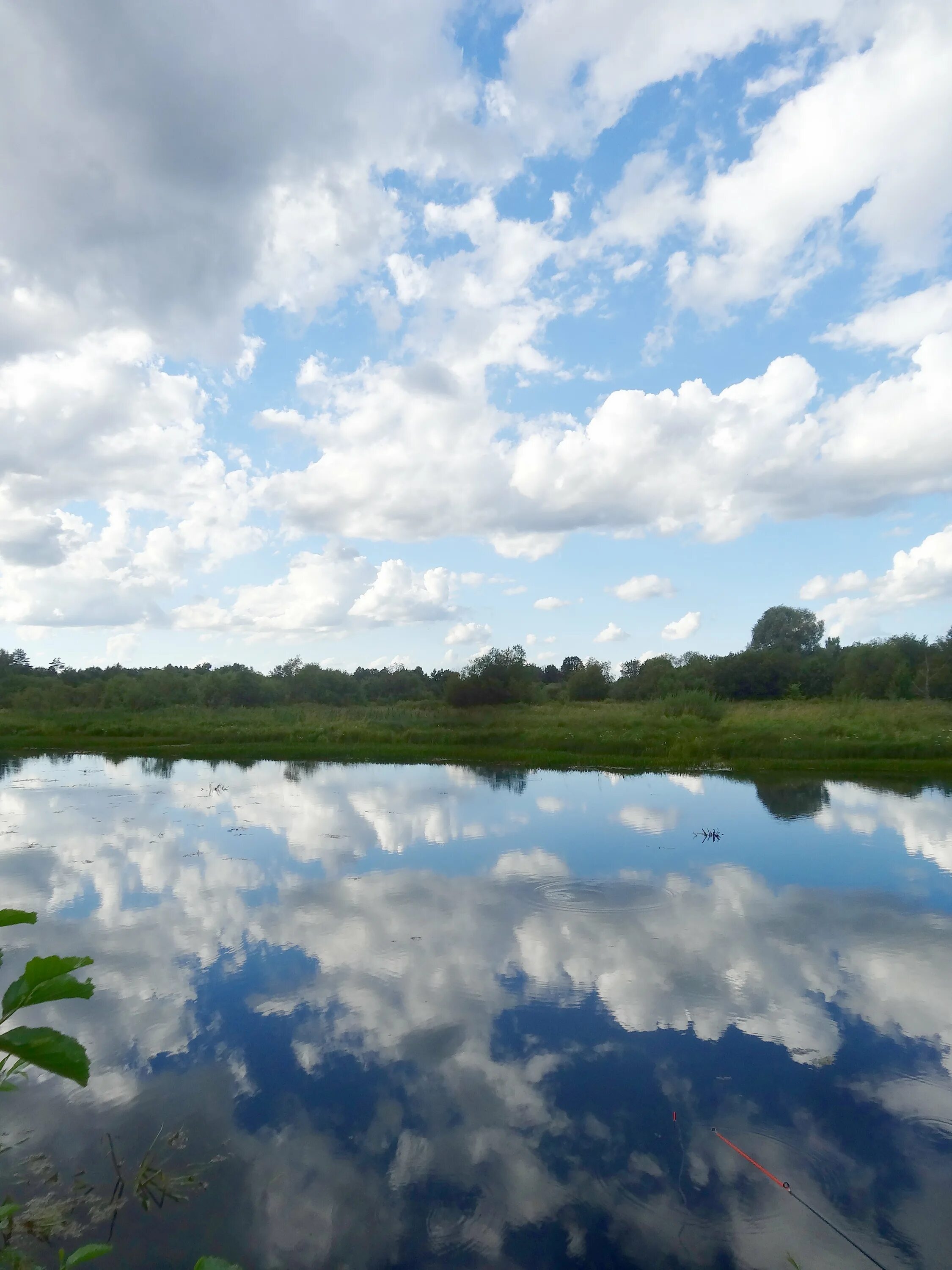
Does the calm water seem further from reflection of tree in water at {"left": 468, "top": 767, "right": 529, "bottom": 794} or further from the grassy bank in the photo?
the grassy bank

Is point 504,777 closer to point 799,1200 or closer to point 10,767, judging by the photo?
point 10,767

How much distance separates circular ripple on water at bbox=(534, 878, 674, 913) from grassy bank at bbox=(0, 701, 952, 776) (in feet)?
45.8

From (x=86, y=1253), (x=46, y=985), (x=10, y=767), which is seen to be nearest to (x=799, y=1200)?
(x=86, y=1253)

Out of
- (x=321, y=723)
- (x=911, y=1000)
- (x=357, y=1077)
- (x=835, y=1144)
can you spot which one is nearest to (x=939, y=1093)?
(x=835, y=1144)

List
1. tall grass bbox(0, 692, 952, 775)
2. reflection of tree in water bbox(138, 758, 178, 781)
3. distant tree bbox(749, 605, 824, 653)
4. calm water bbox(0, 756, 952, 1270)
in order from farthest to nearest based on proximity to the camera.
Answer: distant tree bbox(749, 605, 824, 653) < tall grass bbox(0, 692, 952, 775) < reflection of tree in water bbox(138, 758, 178, 781) < calm water bbox(0, 756, 952, 1270)

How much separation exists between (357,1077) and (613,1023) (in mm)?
2229

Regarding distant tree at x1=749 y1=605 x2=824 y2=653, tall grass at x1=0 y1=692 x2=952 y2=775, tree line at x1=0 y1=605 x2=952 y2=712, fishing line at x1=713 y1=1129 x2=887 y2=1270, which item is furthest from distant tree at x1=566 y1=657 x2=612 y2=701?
fishing line at x1=713 y1=1129 x2=887 y2=1270

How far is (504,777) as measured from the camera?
2333 centimetres

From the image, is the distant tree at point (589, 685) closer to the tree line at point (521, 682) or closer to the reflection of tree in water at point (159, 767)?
the tree line at point (521, 682)

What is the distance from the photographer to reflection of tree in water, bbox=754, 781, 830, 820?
1695 cm

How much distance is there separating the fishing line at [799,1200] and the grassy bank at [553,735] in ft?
65.7

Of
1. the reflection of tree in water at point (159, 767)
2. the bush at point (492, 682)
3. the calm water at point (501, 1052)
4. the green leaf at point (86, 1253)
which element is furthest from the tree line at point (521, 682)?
the green leaf at point (86, 1253)

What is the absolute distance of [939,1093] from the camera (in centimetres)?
577

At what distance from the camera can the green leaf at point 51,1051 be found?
120 centimetres
